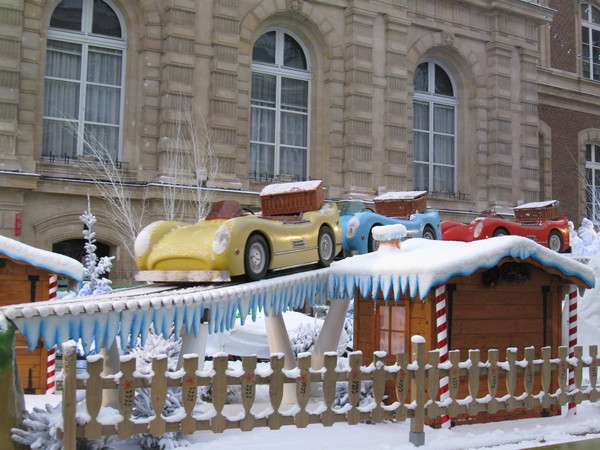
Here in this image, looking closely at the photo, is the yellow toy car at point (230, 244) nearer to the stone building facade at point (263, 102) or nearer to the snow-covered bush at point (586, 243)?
the stone building facade at point (263, 102)

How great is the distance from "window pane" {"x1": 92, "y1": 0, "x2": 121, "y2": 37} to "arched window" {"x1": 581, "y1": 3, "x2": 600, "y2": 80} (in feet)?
75.3

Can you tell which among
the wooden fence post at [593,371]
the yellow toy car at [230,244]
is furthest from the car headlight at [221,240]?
the wooden fence post at [593,371]

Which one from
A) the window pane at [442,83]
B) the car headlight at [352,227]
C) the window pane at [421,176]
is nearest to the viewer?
the car headlight at [352,227]

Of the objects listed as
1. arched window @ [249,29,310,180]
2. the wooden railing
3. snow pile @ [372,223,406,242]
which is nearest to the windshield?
snow pile @ [372,223,406,242]

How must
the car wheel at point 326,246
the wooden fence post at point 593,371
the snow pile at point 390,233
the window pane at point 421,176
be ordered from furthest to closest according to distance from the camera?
the window pane at point 421,176 → the car wheel at point 326,246 → the snow pile at point 390,233 → the wooden fence post at point 593,371

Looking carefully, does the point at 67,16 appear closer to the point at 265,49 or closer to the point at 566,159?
the point at 265,49

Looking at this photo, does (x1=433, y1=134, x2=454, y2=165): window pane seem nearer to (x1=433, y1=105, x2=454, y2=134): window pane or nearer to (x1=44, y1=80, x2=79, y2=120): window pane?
(x1=433, y1=105, x2=454, y2=134): window pane

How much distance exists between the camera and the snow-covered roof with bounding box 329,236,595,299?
8609mm

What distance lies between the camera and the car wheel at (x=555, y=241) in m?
17.0

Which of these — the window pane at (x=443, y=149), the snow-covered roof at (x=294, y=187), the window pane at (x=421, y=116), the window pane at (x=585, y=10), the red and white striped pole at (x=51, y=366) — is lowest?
the red and white striped pole at (x=51, y=366)

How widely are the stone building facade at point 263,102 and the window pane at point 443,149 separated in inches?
2.1

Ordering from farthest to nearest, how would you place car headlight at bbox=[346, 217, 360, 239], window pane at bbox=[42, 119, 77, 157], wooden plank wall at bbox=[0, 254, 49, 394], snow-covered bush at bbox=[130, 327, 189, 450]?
window pane at bbox=[42, 119, 77, 157] < car headlight at bbox=[346, 217, 360, 239] < wooden plank wall at bbox=[0, 254, 49, 394] < snow-covered bush at bbox=[130, 327, 189, 450]

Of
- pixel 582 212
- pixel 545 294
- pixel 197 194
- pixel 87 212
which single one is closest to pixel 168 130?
pixel 197 194

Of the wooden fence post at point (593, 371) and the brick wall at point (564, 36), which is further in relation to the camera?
the brick wall at point (564, 36)
